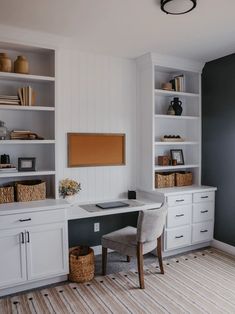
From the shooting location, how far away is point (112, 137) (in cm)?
374

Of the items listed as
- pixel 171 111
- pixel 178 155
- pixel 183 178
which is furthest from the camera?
pixel 178 155

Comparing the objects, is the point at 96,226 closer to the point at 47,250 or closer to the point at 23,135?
the point at 47,250

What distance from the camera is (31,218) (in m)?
2.72

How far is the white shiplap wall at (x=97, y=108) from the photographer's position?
3.41 metres

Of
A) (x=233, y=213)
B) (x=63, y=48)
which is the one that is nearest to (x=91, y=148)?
(x=63, y=48)

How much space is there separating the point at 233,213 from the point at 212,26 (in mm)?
2274

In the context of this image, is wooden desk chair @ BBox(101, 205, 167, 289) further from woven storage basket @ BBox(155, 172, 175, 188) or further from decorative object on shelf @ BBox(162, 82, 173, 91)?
decorative object on shelf @ BBox(162, 82, 173, 91)

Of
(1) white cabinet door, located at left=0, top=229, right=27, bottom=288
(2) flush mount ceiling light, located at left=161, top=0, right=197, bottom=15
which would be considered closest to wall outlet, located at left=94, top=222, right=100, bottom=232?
(1) white cabinet door, located at left=0, top=229, right=27, bottom=288

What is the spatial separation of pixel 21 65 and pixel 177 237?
2.71 meters

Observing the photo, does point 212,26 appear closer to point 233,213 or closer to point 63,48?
point 63,48

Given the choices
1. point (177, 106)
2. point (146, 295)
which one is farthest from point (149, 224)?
point (177, 106)

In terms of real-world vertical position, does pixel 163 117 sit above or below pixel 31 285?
above

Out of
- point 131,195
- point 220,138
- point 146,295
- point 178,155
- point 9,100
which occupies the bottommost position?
point 146,295

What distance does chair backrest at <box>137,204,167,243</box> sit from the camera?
276 centimetres
